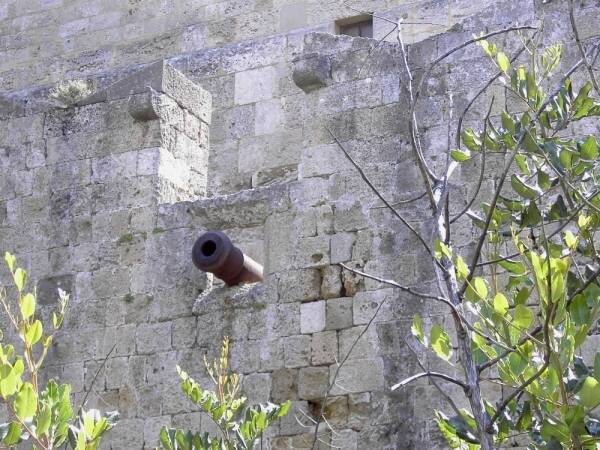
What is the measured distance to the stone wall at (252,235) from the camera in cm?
757

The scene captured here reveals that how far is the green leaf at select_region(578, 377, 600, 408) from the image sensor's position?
14.8ft

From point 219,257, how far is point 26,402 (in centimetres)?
348

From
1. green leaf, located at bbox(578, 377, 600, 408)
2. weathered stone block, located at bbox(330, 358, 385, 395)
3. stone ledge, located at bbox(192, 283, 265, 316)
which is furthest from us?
stone ledge, located at bbox(192, 283, 265, 316)

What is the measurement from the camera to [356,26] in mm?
11602

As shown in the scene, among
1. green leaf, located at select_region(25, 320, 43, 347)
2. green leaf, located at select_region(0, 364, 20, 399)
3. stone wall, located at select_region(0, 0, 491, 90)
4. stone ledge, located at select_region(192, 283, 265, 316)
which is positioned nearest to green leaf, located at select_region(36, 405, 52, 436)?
green leaf, located at select_region(0, 364, 20, 399)

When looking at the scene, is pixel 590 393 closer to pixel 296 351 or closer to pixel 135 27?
pixel 296 351

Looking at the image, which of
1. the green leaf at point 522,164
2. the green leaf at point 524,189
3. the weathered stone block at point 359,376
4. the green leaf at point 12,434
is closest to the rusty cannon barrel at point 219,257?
the weathered stone block at point 359,376

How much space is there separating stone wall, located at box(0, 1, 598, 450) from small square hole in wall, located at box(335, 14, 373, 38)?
2290mm

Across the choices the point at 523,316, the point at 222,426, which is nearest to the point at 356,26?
the point at 222,426

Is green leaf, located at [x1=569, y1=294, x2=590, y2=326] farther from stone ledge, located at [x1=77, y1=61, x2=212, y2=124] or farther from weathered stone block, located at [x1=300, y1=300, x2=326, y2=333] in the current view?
stone ledge, located at [x1=77, y1=61, x2=212, y2=124]

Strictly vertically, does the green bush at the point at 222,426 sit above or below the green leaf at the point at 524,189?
below

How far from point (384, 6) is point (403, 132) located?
12.2 feet

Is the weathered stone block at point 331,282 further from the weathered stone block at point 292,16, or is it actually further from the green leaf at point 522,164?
the weathered stone block at point 292,16

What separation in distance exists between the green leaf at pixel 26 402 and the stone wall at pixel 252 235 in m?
3.13
